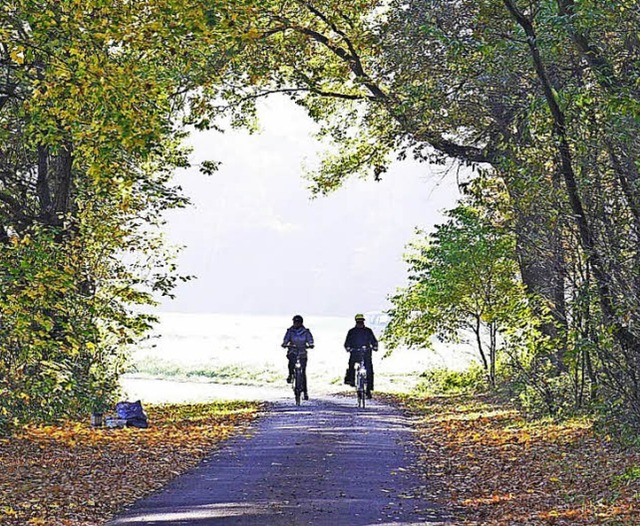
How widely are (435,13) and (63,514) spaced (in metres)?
10.5

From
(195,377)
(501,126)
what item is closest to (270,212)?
(195,377)

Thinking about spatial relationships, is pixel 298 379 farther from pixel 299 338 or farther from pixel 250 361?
pixel 250 361

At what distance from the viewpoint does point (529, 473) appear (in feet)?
42.1

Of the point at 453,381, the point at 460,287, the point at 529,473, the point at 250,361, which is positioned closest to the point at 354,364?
the point at 460,287

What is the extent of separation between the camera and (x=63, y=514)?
414 inches

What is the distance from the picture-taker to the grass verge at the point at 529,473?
1017cm

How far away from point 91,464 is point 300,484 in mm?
3331

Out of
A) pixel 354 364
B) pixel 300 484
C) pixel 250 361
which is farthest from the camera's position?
pixel 250 361

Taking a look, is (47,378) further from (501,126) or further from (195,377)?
(195,377)

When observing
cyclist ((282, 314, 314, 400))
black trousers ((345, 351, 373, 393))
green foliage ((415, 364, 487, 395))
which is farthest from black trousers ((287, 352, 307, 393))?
green foliage ((415, 364, 487, 395))

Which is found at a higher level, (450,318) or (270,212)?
(270,212)

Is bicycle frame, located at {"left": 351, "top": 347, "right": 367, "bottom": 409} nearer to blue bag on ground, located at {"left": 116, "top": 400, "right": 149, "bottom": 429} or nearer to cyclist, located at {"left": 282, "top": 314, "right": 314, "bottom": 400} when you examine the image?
cyclist, located at {"left": 282, "top": 314, "right": 314, "bottom": 400}

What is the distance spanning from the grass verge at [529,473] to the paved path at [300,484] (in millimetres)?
388

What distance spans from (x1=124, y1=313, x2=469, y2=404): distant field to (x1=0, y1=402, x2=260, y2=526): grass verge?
3286mm
